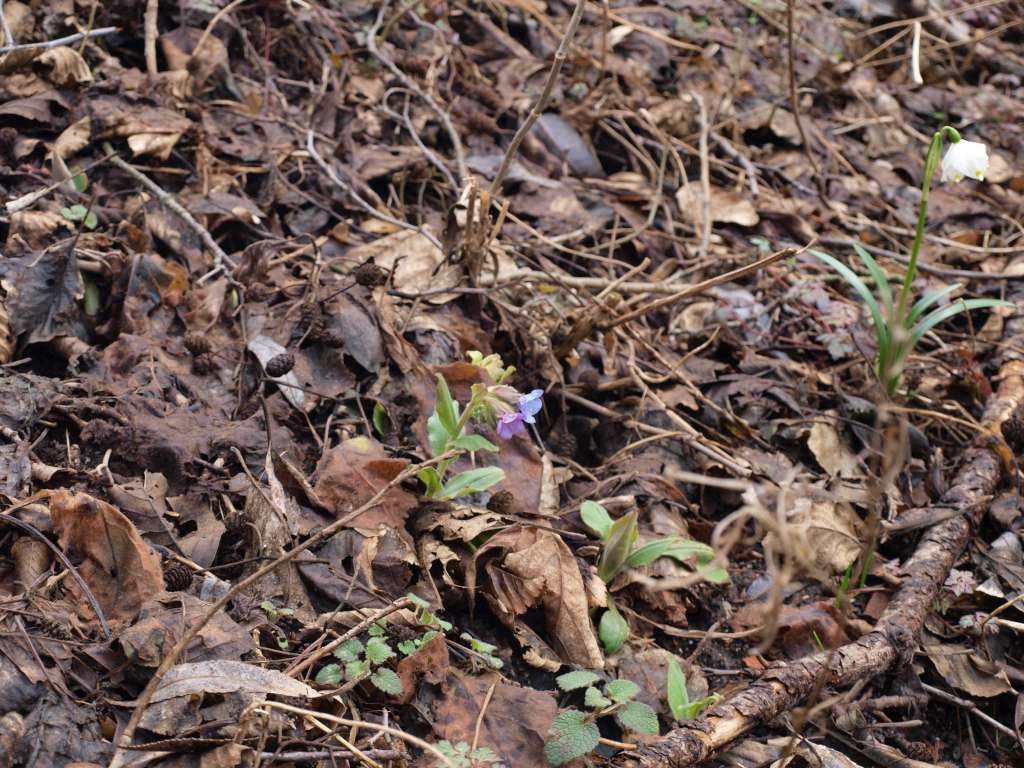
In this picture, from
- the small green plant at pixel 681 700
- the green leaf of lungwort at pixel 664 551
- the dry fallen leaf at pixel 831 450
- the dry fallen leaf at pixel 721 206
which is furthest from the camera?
the dry fallen leaf at pixel 721 206

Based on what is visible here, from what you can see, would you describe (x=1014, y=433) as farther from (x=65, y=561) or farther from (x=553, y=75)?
(x=65, y=561)

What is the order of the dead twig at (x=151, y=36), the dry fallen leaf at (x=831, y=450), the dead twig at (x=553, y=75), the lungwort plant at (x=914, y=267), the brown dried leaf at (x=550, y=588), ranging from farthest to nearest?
1. the dead twig at (x=151, y=36)
2. the dry fallen leaf at (x=831, y=450)
3. the lungwort plant at (x=914, y=267)
4. the dead twig at (x=553, y=75)
5. the brown dried leaf at (x=550, y=588)

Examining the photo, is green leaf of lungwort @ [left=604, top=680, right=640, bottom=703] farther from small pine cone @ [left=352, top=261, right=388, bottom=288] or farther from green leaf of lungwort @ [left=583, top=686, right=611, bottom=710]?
small pine cone @ [left=352, top=261, right=388, bottom=288]

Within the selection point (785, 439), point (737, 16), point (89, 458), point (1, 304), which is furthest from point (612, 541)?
point (737, 16)

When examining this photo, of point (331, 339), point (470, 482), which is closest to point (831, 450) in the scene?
point (470, 482)

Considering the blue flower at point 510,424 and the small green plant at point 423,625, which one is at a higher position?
the blue flower at point 510,424

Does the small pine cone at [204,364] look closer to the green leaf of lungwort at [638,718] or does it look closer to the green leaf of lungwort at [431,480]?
the green leaf of lungwort at [431,480]

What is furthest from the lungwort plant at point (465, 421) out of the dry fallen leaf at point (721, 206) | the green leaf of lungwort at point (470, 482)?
the dry fallen leaf at point (721, 206)

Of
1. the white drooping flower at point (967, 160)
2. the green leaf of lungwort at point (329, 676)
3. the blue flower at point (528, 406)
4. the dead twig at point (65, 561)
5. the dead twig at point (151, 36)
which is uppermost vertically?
the white drooping flower at point (967, 160)
